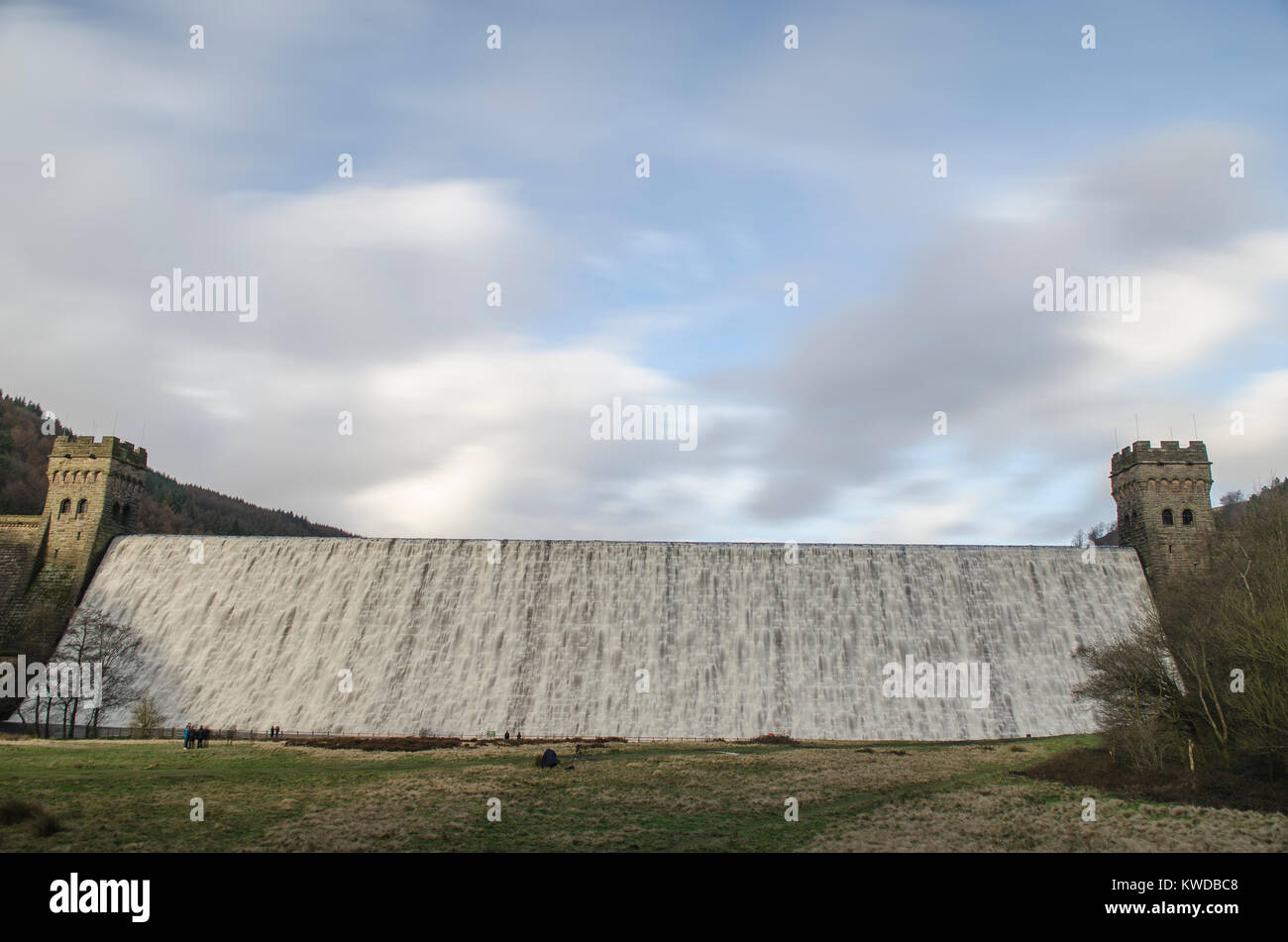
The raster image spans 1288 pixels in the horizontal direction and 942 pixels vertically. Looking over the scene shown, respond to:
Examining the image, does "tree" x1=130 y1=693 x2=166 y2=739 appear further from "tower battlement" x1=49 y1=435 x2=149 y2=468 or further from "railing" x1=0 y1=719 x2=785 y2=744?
"tower battlement" x1=49 y1=435 x2=149 y2=468

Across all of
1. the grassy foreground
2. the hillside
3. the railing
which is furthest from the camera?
the hillside

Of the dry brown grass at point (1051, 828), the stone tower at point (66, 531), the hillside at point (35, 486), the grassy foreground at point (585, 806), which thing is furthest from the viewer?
the hillside at point (35, 486)

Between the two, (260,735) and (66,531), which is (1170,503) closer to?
(260,735)

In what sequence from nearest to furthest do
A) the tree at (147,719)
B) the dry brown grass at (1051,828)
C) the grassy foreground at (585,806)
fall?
1. the dry brown grass at (1051,828)
2. the grassy foreground at (585,806)
3. the tree at (147,719)

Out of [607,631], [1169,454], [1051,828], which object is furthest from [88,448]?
[1169,454]

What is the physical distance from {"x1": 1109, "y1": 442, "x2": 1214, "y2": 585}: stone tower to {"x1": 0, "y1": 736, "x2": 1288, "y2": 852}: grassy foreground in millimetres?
21426

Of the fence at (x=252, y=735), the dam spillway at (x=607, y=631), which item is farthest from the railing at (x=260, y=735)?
the dam spillway at (x=607, y=631)

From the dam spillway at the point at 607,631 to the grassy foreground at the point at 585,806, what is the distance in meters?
9.63

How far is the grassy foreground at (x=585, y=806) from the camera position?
18.3 metres

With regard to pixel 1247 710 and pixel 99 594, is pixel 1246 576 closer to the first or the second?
pixel 1247 710

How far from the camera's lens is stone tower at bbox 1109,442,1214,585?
1946 inches

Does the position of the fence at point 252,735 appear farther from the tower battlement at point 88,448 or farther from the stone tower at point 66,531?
the tower battlement at point 88,448

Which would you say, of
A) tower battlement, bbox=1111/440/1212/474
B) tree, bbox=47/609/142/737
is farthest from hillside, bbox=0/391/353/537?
tower battlement, bbox=1111/440/1212/474
